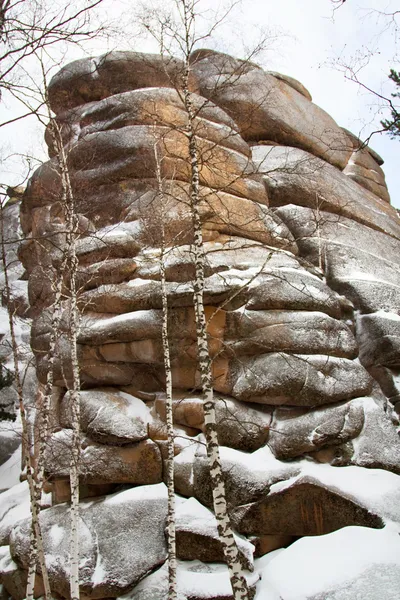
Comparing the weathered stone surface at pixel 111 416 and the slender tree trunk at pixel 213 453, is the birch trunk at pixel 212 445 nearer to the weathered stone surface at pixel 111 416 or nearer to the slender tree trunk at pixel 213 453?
the slender tree trunk at pixel 213 453

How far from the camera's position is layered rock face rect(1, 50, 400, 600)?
10.9m

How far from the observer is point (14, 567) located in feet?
38.5

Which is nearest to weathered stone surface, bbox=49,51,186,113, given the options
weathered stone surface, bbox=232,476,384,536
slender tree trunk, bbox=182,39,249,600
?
slender tree trunk, bbox=182,39,249,600

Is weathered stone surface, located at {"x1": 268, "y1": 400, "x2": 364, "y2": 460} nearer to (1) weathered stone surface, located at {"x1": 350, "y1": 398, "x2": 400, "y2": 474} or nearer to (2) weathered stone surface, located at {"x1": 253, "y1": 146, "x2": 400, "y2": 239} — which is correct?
(1) weathered stone surface, located at {"x1": 350, "y1": 398, "x2": 400, "y2": 474}

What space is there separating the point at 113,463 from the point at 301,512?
469 centimetres

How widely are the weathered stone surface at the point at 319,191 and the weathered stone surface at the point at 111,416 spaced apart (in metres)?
9.91

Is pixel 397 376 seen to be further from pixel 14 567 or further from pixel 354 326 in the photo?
pixel 14 567

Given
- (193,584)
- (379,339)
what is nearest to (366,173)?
(379,339)

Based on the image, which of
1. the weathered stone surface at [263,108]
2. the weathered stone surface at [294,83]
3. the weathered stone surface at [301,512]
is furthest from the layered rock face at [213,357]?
the weathered stone surface at [294,83]

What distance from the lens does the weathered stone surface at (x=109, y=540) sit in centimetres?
1049

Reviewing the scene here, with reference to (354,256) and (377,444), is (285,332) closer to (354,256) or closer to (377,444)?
(377,444)

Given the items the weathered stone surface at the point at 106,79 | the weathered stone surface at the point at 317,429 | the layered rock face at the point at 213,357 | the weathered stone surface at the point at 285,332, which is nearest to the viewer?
the layered rock face at the point at 213,357

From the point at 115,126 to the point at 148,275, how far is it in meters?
7.19

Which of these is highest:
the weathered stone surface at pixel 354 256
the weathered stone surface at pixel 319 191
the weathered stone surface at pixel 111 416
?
the weathered stone surface at pixel 319 191
